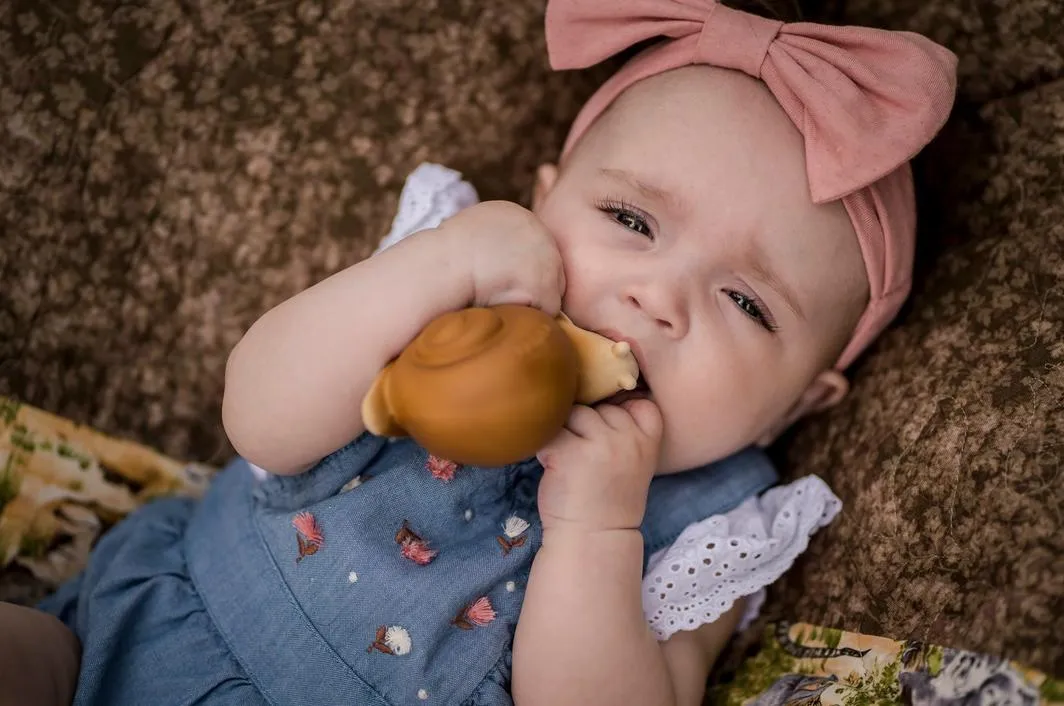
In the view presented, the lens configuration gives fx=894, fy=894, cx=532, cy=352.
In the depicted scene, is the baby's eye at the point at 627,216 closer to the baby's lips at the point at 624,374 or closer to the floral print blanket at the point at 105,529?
the baby's lips at the point at 624,374

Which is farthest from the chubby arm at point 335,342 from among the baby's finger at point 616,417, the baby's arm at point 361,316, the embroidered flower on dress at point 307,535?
the baby's finger at point 616,417

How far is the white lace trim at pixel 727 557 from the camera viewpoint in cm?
110

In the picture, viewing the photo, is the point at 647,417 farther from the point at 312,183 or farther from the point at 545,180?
the point at 312,183

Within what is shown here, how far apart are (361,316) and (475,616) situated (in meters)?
0.39

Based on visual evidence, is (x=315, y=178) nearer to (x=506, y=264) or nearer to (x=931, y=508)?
(x=506, y=264)

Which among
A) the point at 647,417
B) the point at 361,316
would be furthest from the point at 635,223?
the point at 361,316

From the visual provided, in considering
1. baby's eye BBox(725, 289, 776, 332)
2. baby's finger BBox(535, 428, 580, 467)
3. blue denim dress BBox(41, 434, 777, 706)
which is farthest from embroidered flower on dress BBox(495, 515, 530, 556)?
baby's eye BBox(725, 289, 776, 332)

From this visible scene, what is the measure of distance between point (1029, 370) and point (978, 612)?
0.28 m

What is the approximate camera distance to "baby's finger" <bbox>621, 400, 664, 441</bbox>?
3.37 feet

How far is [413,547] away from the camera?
3.46 ft

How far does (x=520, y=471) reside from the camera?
1.12 m

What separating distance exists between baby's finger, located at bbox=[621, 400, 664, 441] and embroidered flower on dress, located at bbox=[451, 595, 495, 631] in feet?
0.91

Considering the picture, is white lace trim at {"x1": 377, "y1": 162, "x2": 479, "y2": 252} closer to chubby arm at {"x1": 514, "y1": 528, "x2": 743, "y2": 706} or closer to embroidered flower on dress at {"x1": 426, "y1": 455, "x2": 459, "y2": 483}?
embroidered flower on dress at {"x1": 426, "y1": 455, "x2": 459, "y2": 483}

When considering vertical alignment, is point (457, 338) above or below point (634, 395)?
above
